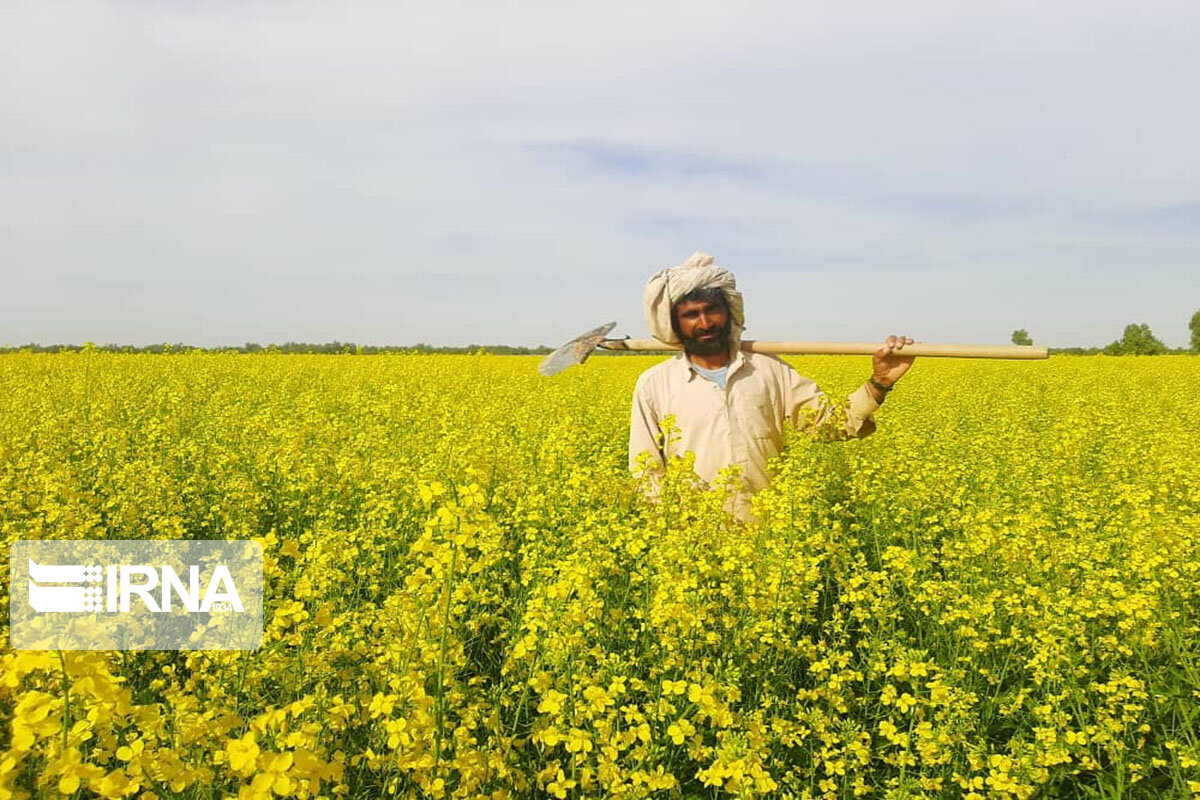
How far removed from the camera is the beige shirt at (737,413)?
4.18 metres

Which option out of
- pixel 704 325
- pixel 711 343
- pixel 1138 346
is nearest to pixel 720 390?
pixel 711 343

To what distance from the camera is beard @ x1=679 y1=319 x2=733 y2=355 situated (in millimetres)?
4172

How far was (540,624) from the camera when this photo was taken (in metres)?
2.25

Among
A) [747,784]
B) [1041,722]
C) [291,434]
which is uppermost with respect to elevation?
[291,434]

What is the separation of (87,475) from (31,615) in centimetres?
319

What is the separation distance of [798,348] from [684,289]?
34.3 inches

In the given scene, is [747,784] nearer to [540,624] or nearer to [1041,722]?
[540,624]

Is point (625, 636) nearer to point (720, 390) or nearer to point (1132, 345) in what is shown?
point (720, 390)

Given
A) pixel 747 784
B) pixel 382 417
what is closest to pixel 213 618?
pixel 747 784

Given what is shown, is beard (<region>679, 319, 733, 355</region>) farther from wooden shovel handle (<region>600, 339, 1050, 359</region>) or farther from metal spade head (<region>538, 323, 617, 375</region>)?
metal spade head (<region>538, 323, 617, 375</region>)

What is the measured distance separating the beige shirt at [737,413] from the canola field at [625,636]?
0.23 m

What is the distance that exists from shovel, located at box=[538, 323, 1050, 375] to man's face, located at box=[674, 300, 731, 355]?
7.0 inches

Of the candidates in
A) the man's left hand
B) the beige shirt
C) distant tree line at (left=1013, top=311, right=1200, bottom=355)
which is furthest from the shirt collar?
distant tree line at (left=1013, top=311, right=1200, bottom=355)

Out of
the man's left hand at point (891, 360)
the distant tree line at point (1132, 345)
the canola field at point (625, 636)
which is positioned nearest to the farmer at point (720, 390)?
the man's left hand at point (891, 360)
